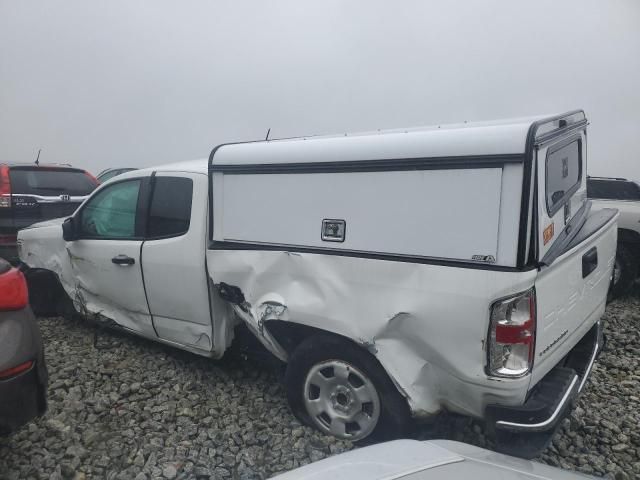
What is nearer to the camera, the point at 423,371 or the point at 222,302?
the point at 423,371

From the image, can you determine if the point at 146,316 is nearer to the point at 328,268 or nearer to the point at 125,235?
the point at 125,235

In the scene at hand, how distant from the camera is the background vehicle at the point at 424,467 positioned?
1606mm

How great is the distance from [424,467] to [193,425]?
6.09ft

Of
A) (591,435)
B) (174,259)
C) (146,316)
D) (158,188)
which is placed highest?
(158,188)

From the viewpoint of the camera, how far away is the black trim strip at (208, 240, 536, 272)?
2.17 meters

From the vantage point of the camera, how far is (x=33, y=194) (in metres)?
6.34

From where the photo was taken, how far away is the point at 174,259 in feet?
11.0

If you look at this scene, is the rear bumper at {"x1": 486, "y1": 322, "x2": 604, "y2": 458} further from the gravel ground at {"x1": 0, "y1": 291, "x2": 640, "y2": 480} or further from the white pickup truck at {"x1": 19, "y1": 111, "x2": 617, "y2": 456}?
the gravel ground at {"x1": 0, "y1": 291, "x2": 640, "y2": 480}

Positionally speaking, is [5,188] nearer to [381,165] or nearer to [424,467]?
[381,165]

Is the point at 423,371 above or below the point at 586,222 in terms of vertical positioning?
below

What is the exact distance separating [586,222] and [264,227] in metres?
1.98

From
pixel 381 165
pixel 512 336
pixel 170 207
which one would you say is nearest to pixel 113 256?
pixel 170 207

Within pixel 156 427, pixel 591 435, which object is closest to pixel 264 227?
pixel 156 427

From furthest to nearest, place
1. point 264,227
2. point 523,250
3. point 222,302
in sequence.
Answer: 1. point 222,302
2. point 264,227
3. point 523,250
